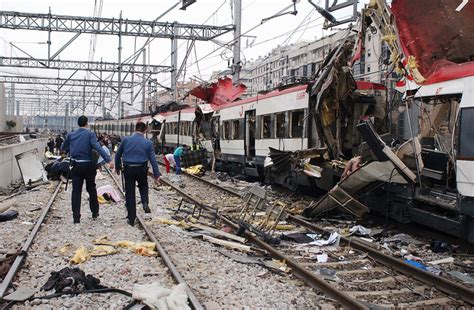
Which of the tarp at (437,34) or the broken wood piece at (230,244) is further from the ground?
the tarp at (437,34)

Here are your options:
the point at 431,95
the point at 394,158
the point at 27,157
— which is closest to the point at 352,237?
the point at 394,158

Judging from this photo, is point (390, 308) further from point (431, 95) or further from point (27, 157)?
point (27, 157)

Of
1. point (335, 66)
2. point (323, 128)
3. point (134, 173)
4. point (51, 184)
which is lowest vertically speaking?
point (51, 184)

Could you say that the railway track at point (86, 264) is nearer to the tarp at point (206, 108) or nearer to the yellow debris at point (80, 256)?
the yellow debris at point (80, 256)

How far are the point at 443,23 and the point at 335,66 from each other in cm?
294

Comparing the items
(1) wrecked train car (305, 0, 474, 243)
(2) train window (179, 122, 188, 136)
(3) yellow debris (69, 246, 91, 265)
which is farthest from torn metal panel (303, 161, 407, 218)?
(2) train window (179, 122, 188, 136)

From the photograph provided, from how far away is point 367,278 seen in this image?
638cm

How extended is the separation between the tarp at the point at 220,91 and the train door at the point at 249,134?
15.6ft

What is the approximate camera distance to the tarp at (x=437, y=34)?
8484 mm

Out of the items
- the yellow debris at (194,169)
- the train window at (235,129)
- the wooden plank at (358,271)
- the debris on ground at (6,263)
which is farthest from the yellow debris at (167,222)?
the yellow debris at (194,169)

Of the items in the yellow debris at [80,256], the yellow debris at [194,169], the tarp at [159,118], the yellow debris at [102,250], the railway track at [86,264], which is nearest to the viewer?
the railway track at [86,264]

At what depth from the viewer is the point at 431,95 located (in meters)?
7.84

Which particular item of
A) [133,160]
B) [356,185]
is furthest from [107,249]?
[356,185]

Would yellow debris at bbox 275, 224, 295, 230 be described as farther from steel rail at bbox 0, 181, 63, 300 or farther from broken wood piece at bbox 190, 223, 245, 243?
steel rail at bbox 0, 181, 63, 300
